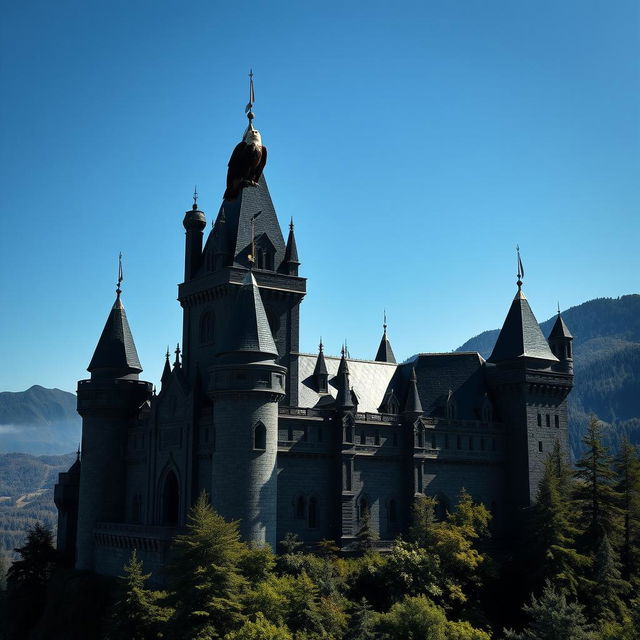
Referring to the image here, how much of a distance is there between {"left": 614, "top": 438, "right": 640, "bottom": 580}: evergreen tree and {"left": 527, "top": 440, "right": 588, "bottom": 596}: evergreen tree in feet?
13.1

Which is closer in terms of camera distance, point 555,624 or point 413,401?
point 555,624

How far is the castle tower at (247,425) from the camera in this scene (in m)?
66.1

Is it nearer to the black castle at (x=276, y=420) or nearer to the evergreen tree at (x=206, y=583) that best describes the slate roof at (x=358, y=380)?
the black castle at (x=276, y=420)

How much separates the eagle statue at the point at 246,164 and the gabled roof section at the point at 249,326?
12731 millimetres

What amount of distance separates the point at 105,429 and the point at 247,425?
2036cm

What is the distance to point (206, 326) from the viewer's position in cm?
7900

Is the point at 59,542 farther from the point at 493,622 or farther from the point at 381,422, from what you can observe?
the point at 493,622

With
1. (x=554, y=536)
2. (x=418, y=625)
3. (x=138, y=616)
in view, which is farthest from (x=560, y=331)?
(x=138, y=616)

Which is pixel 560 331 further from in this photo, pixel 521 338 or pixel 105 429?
pixel 105 429

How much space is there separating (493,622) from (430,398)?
20.5 m

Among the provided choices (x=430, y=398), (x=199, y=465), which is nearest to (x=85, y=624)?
(x=199, y=465)

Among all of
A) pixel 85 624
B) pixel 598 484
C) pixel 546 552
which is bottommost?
pixel 85 624

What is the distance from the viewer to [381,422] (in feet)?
249

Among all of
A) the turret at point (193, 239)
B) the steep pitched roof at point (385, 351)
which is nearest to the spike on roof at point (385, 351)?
the steep pitched roof at point (385, 351)
